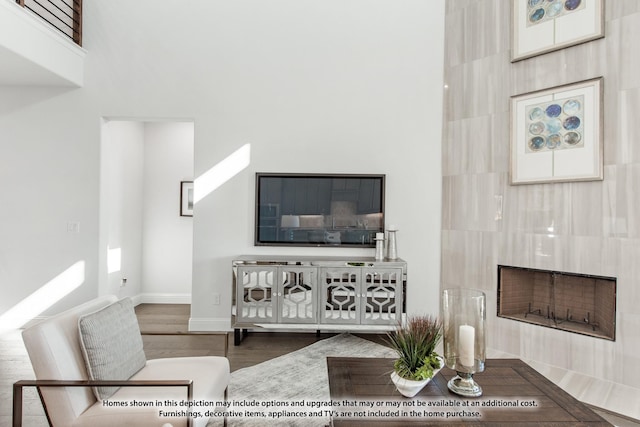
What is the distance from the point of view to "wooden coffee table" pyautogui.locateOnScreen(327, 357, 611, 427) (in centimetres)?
149

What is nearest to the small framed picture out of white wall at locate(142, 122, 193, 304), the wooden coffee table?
white wall at locate(142, 122, 193, 304)

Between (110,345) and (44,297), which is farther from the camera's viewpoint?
(44,297)

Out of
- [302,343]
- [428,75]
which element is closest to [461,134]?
[428,75]

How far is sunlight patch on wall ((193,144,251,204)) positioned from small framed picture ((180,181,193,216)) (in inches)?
41.9

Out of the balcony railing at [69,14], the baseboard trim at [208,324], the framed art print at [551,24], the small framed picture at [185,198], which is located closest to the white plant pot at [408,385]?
the baseboard trim at [208,324]

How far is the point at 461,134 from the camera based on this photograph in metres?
3.78

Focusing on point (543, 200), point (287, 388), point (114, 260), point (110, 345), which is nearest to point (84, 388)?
point (110, 345)

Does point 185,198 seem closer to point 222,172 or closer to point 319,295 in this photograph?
point 222,172

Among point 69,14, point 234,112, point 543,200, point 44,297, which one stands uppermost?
point 69,14

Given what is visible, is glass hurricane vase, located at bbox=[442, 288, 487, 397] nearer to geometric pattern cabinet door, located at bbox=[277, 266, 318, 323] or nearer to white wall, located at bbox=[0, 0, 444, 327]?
geometric pattern cabinet door, located at bbox=[277, 266, 318, 323]

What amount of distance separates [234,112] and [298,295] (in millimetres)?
2003

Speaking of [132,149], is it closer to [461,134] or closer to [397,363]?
[461,134]

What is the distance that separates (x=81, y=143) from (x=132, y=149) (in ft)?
2.47

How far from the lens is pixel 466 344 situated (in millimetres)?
1595
